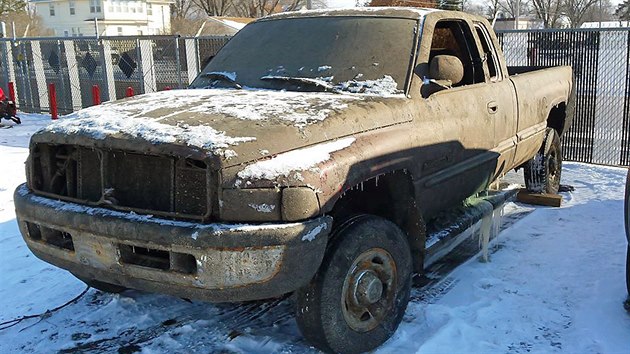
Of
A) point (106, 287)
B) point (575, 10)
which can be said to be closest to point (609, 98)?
point (106, 287)

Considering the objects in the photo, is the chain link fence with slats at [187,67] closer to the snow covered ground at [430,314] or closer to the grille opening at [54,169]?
the grille opening at [54,169]

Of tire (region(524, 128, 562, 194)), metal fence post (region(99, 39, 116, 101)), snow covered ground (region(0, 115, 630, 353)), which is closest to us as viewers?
snow covered ground (region(0, 115, 630, 353))

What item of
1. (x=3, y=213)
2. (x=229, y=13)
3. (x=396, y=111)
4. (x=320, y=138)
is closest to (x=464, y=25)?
(x=396, y=111)

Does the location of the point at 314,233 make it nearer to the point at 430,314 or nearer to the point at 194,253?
the point at 194,253

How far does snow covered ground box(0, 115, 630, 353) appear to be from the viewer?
3.82 metres

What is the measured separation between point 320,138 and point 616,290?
2.67 m

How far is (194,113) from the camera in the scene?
359 centimetres

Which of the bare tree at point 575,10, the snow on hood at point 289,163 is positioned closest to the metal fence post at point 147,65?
the snow on hood at point 289,163

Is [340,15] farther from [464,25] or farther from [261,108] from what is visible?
[261,108]

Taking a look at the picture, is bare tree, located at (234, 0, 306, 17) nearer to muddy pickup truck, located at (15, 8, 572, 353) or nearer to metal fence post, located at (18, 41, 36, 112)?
metal fence post, located at (18, 41, 36, 112)

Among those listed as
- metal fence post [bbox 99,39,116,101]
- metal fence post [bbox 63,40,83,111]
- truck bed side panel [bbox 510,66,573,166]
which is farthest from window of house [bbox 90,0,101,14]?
truck bed side panel [bbox 510,66,573,166]

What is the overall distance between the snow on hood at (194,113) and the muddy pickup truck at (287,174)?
0.04ft

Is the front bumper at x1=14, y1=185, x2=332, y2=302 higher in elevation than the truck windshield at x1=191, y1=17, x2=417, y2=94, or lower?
lower

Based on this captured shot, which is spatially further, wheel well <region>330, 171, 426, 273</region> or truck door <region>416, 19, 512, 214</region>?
truck door <region>416, 19, 512, 214</region>
